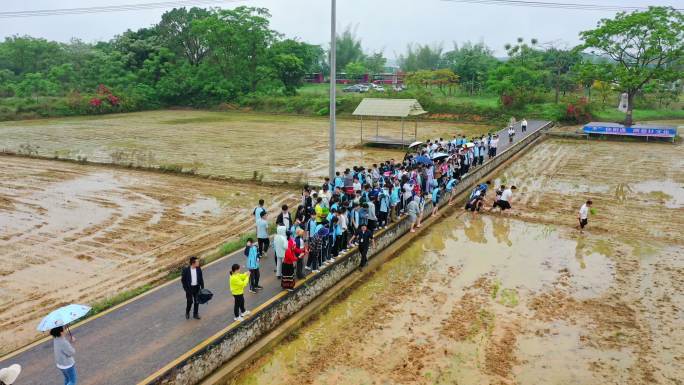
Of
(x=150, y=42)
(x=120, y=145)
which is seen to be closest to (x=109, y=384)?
(x=120, y=145)

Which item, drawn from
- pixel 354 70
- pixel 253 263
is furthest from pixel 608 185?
pixel 354 70

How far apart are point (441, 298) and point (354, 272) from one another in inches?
83.4

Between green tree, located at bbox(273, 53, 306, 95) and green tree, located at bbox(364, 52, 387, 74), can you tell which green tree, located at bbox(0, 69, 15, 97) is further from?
green tree, located at bbox(364, 52, 387, 74)

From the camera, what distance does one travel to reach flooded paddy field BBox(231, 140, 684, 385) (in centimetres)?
755

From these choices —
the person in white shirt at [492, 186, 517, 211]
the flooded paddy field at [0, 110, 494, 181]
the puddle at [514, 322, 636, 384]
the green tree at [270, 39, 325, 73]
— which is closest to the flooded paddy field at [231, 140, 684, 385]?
the puddle at [514, 322, 636, 384]

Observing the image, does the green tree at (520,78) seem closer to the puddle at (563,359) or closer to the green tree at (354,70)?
the green tree at (354,70)

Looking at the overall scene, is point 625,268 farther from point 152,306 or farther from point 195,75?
point 195,75

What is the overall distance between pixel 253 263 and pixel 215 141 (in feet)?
73.9

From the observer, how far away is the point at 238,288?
7.97 meters

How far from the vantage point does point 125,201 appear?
1698 cm

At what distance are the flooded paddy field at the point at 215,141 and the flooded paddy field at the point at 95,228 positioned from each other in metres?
2.64

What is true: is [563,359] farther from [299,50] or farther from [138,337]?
[299,50]

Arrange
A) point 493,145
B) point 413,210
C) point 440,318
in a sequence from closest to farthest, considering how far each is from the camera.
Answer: point 440,318 → point 413,210 → point 493,145

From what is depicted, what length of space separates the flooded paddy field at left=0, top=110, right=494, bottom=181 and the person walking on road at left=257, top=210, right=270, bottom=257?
9065 mm
